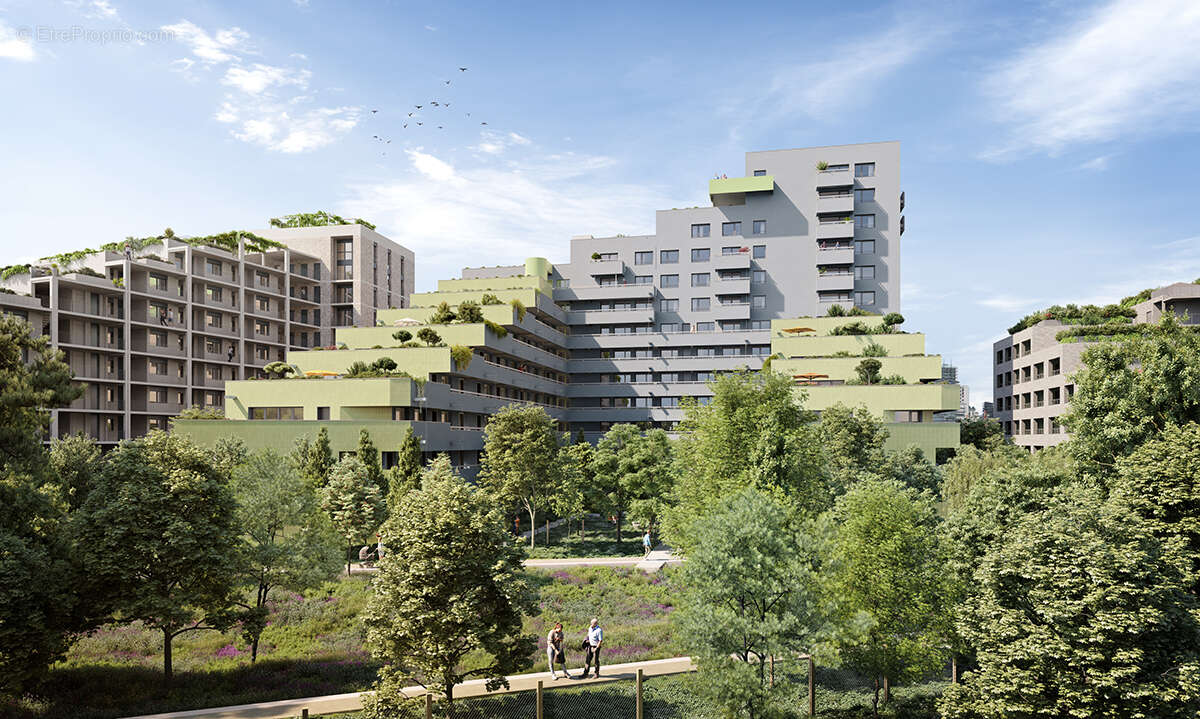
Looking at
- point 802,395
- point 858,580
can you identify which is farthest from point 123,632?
point 802,395

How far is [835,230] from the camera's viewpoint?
88.7 m

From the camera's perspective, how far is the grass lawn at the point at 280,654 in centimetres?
2088

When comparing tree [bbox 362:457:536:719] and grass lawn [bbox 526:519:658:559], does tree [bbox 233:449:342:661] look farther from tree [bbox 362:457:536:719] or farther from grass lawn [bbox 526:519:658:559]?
grass lawn [bbox 526:519:658:559]

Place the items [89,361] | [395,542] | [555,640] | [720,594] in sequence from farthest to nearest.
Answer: [89,361] → [555,640] → [395,542] → [720,594]

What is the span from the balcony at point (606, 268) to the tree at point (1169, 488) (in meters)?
74.8

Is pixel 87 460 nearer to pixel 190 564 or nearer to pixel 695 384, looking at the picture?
pixel 190 564

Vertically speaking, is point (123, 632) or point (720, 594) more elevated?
point (720, 594)

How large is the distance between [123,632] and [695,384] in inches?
2745

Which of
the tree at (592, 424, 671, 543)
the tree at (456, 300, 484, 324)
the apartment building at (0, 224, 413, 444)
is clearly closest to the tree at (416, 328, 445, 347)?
the tree at (456, 300, 484, 324)

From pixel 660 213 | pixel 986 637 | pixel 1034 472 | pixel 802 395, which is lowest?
pixel 986 637

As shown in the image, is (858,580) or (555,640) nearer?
(858,580)

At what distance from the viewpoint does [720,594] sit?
1786 centimetres

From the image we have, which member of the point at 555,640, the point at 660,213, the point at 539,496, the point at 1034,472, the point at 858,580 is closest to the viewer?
the point at 858,580

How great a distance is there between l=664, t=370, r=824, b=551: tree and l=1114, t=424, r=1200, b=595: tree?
10.6m
